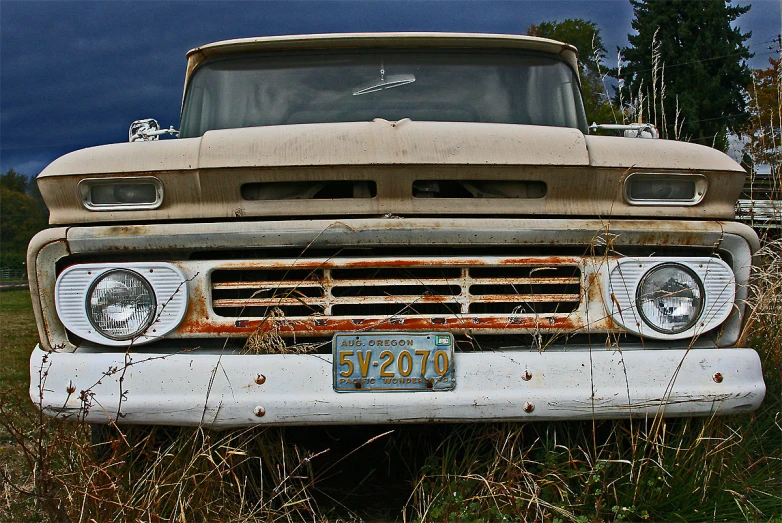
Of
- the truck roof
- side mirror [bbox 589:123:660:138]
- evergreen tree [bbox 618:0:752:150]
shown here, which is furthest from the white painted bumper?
evergreen tree [bbox 618:0:752:150]

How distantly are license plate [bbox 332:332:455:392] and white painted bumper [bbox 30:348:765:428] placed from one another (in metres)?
0.03

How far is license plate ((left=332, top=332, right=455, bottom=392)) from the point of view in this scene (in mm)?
2391

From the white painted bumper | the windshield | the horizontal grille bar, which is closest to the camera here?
the white painted bumper

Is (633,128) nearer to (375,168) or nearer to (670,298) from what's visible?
(670,298)

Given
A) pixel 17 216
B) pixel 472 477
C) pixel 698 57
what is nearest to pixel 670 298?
pixel 472 477

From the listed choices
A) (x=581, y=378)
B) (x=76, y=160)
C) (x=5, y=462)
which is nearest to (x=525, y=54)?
(x=581, y=378)

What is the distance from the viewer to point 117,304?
253 cm

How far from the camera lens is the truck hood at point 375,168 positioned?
253cm

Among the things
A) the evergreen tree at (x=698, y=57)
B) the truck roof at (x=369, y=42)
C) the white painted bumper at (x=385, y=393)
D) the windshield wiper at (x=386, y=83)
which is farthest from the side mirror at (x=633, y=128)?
the evergreen tree at (x=698, y=57)

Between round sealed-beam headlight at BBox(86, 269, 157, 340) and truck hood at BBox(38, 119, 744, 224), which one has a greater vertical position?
truck hood at BBox(38, 119, 744, 224)

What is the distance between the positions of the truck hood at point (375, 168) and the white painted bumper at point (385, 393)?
1.67ft

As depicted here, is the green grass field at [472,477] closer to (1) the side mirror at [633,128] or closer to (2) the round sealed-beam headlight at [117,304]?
(2) the round sealed-beam headlight at [117,304]

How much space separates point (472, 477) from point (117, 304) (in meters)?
1.34

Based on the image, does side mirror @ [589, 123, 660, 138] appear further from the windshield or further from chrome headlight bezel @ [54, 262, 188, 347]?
chrome headlight bezel @ [54, 262, 188, 347]
